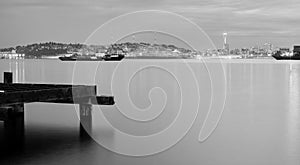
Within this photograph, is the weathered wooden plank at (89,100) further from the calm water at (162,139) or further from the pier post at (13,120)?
the pier post at (13,120)

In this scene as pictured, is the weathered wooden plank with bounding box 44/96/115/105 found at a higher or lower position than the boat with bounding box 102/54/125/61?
lower

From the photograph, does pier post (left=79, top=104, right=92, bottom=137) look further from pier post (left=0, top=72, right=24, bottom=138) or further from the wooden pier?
pier post (left=0, top=72, right=24, bottom=138)

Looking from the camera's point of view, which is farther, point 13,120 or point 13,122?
point 13,120

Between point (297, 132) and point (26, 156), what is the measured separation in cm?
884

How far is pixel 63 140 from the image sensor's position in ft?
40.4

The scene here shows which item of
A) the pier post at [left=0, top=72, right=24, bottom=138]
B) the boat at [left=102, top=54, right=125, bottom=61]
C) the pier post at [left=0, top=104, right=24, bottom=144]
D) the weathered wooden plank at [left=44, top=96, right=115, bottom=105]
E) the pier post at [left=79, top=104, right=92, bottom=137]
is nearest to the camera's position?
the pier post at [left=0, top=104, right=24, bottom=144]

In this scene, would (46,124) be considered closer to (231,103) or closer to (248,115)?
(248,115)

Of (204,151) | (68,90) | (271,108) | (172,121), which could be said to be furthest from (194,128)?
(271,108)

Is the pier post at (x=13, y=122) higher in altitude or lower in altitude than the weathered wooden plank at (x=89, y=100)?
lower

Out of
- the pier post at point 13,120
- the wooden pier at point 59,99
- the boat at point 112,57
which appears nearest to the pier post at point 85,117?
the wooden pier at point 59,99

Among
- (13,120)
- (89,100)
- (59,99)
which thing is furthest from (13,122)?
(89,100)

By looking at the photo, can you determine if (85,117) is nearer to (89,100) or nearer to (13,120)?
(89,100)

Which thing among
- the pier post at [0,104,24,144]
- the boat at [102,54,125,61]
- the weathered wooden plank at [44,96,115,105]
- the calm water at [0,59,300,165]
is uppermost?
the boat at [102,54,125,61]

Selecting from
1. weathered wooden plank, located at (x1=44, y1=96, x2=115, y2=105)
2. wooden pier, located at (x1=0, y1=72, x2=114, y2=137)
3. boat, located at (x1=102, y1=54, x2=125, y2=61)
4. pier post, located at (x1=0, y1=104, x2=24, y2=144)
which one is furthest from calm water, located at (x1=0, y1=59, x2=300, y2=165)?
boat, located at (x1=102, y1=54, x2=125, y2=61)
